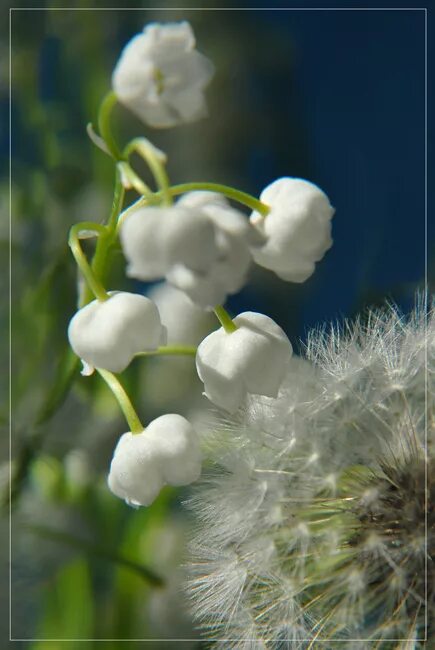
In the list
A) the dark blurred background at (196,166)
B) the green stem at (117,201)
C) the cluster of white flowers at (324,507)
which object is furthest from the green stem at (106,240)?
the dark blurred background at (196,166)

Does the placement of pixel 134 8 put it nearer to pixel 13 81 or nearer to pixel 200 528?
pixel 13 81

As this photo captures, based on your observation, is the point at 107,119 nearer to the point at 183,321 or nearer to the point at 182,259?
the point at 182,259

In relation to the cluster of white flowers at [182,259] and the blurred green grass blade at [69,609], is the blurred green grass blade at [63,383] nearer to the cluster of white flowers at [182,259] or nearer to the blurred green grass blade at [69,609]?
the cluster of white flowers at [182,259]

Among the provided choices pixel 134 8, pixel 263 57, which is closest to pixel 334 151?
pixel 263 57

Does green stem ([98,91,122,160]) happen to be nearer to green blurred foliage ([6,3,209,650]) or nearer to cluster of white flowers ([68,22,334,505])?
cluster of white flowers ([68,22,334,505])

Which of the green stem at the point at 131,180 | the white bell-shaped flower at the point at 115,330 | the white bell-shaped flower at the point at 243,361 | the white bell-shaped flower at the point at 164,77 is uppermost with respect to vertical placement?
the white bell-shaped flower at the point at 164,77

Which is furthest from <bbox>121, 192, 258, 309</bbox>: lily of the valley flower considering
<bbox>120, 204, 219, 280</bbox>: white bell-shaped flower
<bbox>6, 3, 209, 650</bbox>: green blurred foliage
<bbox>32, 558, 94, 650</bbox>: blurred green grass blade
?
<bbox>32, 558, 94, 650</bbox>: blurred green grass blade
